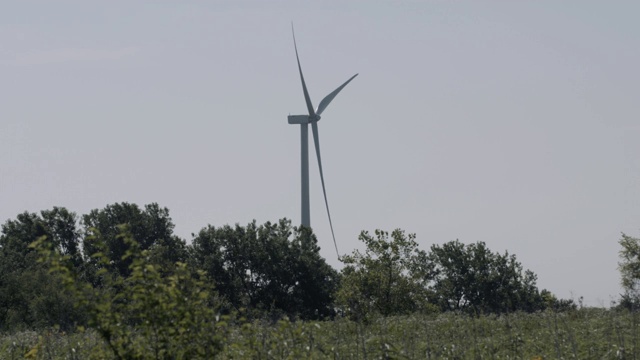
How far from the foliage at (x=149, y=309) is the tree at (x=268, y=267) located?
71296mm

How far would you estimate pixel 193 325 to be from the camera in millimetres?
11938

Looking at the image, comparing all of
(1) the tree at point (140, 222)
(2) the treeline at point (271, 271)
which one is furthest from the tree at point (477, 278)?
(1) the tree at point (140, 222)

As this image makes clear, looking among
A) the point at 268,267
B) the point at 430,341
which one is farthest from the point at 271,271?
the point at 430,341

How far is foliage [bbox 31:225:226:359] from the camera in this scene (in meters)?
11.9

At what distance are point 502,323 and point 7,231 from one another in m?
89.8

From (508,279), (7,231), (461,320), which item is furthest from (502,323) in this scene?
(7,231)

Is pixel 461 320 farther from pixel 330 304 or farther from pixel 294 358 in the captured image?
pixel 330 304

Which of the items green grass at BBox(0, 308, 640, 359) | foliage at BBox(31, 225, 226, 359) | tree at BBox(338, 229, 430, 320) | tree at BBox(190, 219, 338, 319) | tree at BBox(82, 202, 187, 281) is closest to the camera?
foliage at BBox(31, 225, 226, 359)

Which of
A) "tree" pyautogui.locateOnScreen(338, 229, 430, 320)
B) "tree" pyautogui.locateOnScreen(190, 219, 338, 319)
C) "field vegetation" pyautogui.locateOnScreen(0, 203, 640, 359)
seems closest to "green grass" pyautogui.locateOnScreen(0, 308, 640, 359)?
"field vegetation" pyautogui.locateOnScreen(0, 203, 640, 359)

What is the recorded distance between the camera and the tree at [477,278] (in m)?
102

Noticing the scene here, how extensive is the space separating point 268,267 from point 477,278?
2473 centimetres

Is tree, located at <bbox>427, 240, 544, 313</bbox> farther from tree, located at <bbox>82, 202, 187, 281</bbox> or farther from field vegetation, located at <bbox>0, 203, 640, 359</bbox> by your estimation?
tree, located at <bbox>82, 202, 187, 281</bbox>

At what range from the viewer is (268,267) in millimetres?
88625

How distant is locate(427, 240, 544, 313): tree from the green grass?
3070 inches
